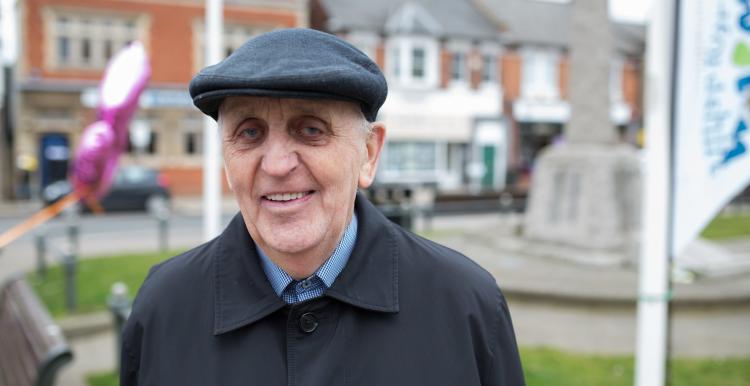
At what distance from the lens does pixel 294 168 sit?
1547 millimetres

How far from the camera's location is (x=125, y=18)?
2456cm

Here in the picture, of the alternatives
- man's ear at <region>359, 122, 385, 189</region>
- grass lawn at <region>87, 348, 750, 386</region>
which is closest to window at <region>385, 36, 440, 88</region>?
grass lawn at <region>87, 348, 750, 386</region>

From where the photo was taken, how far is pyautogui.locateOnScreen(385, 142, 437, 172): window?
28.9 metres

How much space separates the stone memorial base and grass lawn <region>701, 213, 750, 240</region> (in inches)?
124

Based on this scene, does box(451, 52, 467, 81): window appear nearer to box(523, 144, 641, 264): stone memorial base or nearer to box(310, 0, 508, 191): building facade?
box(310, 0, 508, 191): building facade

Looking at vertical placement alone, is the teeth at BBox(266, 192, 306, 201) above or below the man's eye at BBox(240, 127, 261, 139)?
below

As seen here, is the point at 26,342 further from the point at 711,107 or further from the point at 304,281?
the point at 711,107

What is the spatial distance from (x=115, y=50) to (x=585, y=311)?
72.9ft

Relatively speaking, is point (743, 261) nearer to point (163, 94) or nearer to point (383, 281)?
point (383, 281)

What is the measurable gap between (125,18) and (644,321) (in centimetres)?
2495

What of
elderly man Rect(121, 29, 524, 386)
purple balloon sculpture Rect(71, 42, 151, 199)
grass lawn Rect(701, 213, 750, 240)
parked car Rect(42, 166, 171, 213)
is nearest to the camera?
elderly man Rect(121, 29, 524, 386)

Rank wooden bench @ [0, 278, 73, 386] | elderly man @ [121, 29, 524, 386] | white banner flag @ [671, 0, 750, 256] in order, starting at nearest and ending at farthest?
elderly man @ [121, 29, 524, 386] → wooden bench @ [0, 278, 73, 386] → white banner flag @ [671, 0, 750, 256]

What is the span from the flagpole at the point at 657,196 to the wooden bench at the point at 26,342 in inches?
100

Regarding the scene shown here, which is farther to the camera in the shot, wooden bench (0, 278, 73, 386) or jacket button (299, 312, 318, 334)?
wooden bench (0, 278, 73, 386)
